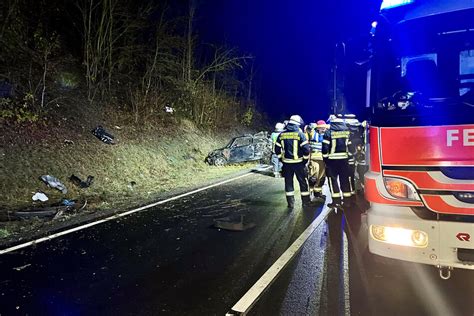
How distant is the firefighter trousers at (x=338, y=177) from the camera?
7.48m

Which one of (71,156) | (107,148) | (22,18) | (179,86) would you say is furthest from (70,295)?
(179,86)

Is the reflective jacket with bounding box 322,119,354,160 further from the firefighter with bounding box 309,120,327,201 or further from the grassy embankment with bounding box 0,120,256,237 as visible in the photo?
the grassy embankment with bounding box 0,120,256,237

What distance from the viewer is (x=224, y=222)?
6.51m

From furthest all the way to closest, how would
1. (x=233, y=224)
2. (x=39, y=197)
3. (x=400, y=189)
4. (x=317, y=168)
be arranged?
(x=317, y=168)
(x=39, y=197)
(x=233, y=224)
(x=400, y=189)

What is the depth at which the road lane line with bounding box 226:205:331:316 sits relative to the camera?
11.7ft

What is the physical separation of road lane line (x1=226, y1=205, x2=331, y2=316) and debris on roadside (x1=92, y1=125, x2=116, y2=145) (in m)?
8.90

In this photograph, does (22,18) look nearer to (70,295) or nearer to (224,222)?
(224,222)

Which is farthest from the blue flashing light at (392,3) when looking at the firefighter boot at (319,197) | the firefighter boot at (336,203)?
the firefighter boot at (319,197)

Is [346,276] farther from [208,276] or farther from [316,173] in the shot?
[316,173]

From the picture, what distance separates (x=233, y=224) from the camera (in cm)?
635

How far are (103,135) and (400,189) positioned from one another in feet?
37.2

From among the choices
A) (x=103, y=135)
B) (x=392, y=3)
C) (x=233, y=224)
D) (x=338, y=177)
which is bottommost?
(x=233, y=224)

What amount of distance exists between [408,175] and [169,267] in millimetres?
2879

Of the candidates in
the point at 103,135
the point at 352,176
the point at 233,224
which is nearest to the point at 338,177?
the point at 352,176
